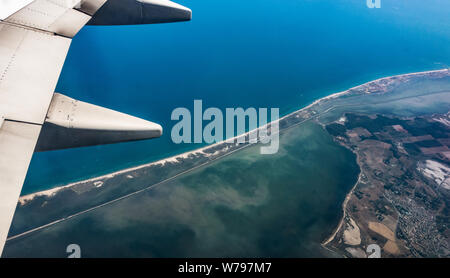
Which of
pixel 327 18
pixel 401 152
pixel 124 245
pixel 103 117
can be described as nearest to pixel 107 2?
pixel 103 117

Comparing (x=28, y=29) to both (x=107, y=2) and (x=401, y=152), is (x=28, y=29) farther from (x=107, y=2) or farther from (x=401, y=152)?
(x=401, y=152)

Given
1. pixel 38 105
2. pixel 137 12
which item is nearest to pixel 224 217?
pixel 137 12

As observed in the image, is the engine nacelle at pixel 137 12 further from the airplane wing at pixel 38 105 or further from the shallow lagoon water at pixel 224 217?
the shallow lagoon water at pixel 224 217

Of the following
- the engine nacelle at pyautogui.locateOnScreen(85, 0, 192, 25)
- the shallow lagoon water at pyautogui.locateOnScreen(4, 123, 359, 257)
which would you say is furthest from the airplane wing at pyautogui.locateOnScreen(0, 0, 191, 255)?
A: the shallow lagoon water at pyautogui.locateOnScreen(4, 123, 359, 257)

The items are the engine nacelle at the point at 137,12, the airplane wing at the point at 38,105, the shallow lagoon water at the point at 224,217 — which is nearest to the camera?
the airplane wing at the point at 38,105

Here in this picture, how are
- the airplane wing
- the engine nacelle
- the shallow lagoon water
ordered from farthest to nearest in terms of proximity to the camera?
1. the shallow lagoon water
2. the engine nacelle
3. the airplane wing

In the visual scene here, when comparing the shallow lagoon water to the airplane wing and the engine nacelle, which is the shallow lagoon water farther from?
the airplane wing

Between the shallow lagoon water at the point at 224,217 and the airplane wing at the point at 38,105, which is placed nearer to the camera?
the airplane wing at the point at 38,105

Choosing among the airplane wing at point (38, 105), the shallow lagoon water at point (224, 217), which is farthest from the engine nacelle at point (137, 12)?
the shallow lagoon water at point (224, 217)

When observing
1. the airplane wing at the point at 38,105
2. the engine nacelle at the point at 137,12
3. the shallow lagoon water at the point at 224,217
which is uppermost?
the engine nacelle at the point at 137,12
